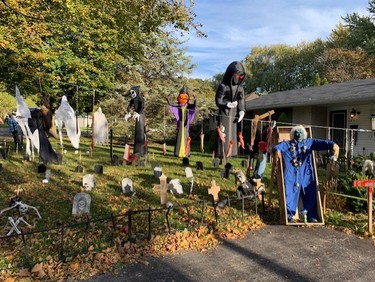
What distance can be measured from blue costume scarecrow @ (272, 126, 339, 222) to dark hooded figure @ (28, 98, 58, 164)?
653cm

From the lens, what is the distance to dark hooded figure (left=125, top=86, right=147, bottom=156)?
510 inches

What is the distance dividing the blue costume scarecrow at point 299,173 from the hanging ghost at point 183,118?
23.3 feet

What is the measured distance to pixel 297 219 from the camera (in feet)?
22.6

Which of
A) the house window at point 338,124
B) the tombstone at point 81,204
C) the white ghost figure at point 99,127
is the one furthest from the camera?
the house window at point 338,124

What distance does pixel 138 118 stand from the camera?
13.1 m

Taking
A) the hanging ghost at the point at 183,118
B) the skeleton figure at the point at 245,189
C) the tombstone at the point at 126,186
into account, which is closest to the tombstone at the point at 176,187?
the tombstone at the point at 126,186

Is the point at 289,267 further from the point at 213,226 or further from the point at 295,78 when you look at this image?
the point at 295,78

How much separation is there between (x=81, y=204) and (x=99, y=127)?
174 inches

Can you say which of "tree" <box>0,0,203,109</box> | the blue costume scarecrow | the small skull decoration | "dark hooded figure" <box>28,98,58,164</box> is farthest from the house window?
the small skull decoration

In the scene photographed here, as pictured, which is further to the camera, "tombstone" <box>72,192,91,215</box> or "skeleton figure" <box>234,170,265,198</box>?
"skeleton figure" <box>234,170,265,198</box>

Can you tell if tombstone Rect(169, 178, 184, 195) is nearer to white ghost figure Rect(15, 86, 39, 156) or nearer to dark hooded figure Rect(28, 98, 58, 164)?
white ghost figure Rect(15, 86, 39, 156)

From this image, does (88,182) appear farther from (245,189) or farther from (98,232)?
(245,189)

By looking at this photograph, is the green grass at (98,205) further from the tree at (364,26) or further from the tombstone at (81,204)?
the tree at (364,26)

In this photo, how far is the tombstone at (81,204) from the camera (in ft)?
21.0
